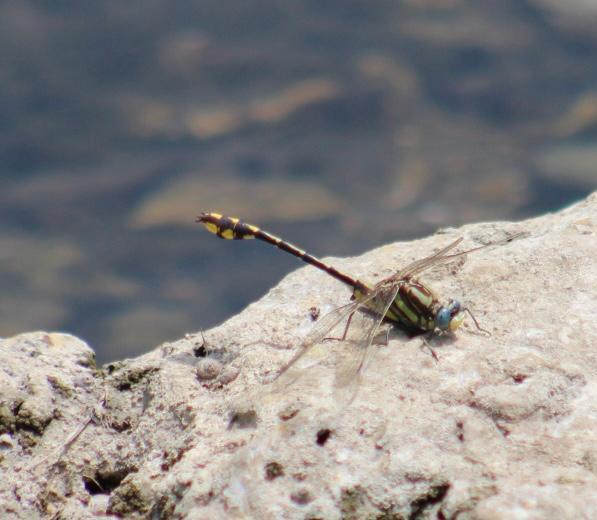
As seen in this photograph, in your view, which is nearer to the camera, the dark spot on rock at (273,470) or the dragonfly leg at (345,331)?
the dark spot on rock at (273,470)

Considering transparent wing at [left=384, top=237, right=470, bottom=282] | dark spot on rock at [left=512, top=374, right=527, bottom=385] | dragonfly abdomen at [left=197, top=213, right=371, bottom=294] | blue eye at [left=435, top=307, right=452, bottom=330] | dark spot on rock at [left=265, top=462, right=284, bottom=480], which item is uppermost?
dragonfly abdomen at [left=197, top=213, right=371, bottom=294]

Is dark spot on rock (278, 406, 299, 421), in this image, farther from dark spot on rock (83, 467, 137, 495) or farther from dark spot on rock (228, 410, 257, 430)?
dark spot on rock (83, 467, 137, 495)

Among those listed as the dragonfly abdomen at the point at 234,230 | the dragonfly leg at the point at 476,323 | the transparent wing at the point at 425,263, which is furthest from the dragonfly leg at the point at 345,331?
the dragonfly abdomen at the point at 234,230

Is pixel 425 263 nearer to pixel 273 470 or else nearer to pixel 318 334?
pixel 318 334

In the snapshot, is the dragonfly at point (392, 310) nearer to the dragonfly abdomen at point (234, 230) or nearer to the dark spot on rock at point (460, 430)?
the dark spot on rock at point (460, 430)

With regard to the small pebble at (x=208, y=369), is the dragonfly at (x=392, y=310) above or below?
above

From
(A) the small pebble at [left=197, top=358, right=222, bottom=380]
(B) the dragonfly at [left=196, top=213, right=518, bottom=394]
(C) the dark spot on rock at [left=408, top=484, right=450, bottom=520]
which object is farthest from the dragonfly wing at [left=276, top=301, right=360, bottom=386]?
(C) the dark spot on rock at [left=408, top=484, right=450, bottom=520]

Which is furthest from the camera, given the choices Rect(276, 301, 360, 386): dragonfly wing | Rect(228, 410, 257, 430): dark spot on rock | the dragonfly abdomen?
the dragonfly abdomen
